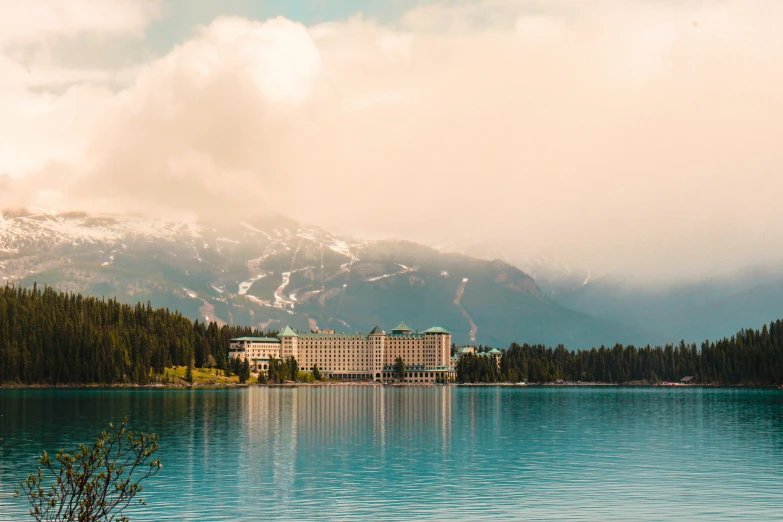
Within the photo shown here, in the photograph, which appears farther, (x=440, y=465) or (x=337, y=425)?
(x=337, y=425)

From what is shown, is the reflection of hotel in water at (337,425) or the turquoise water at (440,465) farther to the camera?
the reflection of hotel in water at (337,425)

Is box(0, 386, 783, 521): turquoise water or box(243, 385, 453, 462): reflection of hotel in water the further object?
box(243, 385, 453, 462): reflection of hotel in water

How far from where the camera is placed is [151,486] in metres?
66.0

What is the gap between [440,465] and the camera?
257 ft

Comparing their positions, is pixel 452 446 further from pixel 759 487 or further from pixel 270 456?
pixel 759 487

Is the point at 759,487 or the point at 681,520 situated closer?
the point at 681,520

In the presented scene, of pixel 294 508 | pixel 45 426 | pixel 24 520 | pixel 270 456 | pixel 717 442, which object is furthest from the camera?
pixel 45 426

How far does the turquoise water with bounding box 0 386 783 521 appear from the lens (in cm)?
5816

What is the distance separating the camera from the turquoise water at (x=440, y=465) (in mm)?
58156

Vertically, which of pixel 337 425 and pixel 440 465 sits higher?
pixel 337 425

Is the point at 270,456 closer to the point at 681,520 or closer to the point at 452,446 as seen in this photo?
the point at 452,446

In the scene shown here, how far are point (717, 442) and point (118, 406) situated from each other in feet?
347

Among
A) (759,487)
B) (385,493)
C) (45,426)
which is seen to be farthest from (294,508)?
(45,426)

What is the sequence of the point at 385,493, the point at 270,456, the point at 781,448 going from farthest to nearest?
the point at 781,448
the point at 270,456
the point at 385,493
